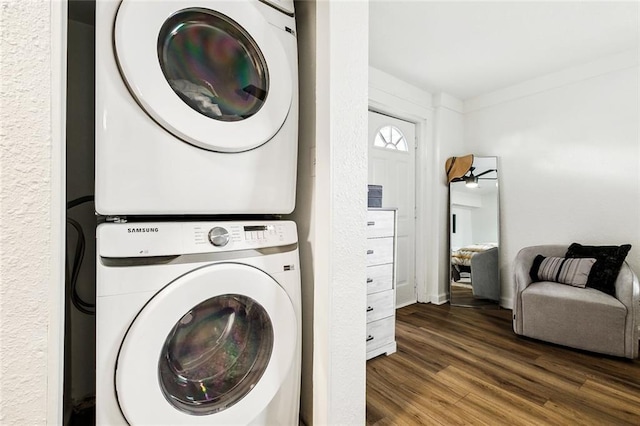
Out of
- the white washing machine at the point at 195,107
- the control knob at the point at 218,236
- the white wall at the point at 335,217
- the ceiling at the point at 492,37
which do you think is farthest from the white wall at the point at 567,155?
the control knob at the point at 218,236

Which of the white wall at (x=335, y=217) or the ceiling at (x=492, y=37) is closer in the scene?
the white wall at (x=335, y=217)

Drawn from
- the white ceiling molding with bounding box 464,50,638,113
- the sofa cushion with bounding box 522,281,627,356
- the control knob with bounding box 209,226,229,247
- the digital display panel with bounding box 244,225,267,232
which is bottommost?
the sofa cushion with bounding box 522,281,627,356

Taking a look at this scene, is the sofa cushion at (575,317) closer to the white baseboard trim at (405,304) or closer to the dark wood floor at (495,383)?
the dark wood floor at (495,383)

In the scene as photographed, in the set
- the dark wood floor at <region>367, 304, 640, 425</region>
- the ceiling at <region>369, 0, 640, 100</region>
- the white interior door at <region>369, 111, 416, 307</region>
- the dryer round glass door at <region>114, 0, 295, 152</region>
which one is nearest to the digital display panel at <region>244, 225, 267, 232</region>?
the dryer round glass door at <region>114, 0, 295, 152</region>

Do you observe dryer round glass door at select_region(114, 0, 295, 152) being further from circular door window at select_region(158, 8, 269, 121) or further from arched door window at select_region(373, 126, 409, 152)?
arched door window at select_region(373, 126, 409, 152)

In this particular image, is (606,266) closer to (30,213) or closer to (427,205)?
(427,205)

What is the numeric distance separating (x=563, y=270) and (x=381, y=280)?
168 cm

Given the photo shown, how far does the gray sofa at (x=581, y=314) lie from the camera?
80.5 inches

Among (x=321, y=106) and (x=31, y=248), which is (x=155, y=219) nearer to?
(x=31, y=248)

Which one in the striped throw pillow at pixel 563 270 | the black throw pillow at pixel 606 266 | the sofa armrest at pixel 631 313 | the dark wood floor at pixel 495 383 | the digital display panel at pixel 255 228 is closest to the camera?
the digital display panel at pixel 255 228

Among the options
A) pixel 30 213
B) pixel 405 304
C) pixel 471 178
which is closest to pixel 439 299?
pixel 405 304

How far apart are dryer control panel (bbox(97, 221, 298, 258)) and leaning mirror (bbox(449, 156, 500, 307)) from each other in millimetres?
2952

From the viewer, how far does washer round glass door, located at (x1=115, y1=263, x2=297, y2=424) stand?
808 millimetres

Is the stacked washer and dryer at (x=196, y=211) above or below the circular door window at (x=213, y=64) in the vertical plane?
below
